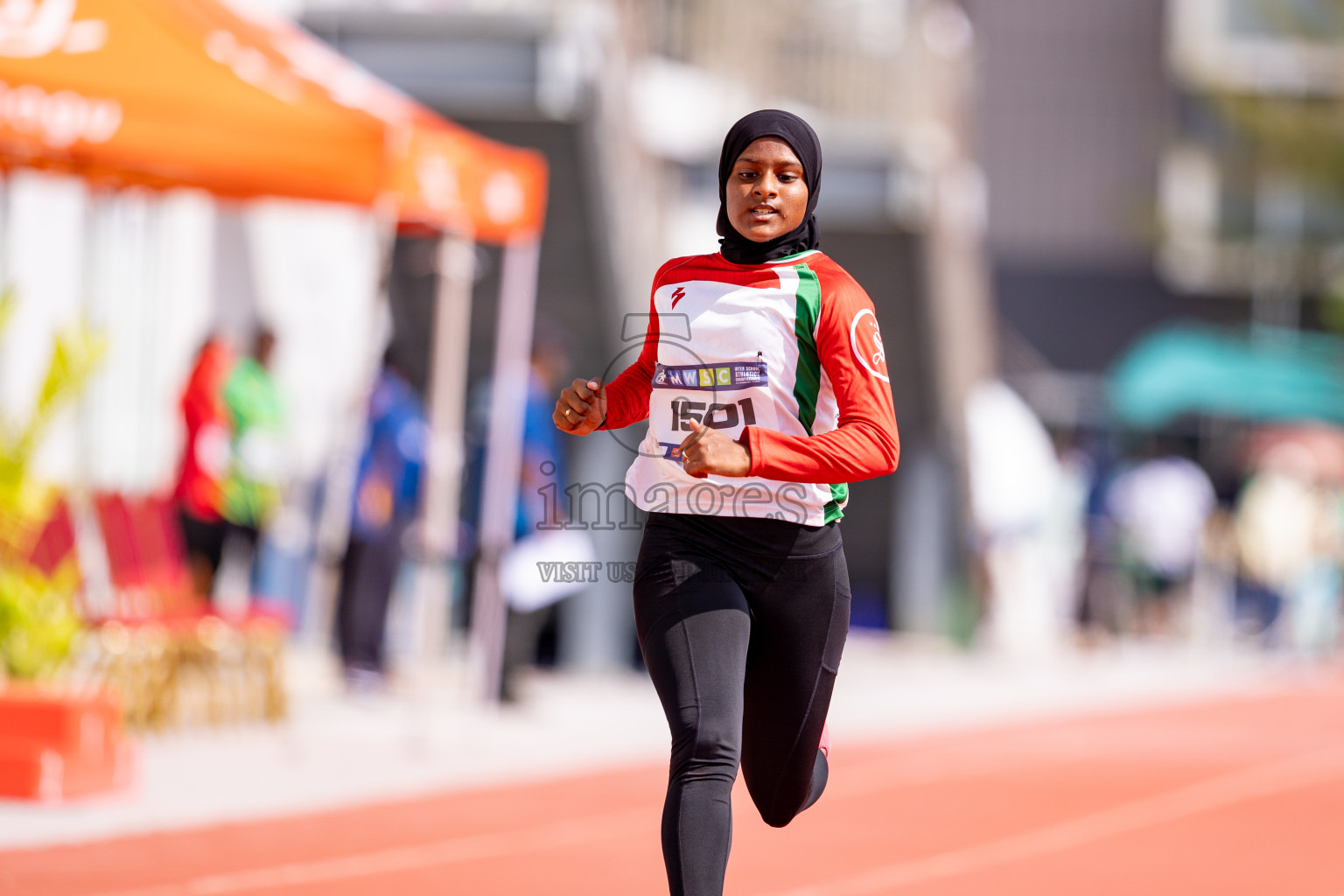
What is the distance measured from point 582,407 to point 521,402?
261 inches

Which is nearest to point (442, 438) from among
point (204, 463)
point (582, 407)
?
point (204, 463)

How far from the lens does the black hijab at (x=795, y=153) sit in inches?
184

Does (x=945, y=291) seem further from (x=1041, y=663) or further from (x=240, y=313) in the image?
(x=240, y=313)

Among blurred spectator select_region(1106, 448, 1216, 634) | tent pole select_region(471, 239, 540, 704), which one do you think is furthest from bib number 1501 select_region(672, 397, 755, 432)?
blurred spectator select_region(1106, 448, 1216, 634)

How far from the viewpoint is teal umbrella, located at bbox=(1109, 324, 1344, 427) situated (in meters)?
27.4

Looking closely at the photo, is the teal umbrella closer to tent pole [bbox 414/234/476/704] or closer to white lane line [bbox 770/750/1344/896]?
white lane line [bbox 770/750/1344/896]

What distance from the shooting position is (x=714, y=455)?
14.0 feet

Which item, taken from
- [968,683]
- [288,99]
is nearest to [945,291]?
[968,683]

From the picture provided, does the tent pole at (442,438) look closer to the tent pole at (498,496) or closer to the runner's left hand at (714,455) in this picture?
the tent pole at (498,496)

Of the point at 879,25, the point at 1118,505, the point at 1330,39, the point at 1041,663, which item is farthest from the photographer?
the point at 1330,39

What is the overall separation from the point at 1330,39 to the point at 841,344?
34951mm

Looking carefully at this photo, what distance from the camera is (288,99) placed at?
944 cm

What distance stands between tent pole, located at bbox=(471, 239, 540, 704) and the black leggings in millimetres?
6569

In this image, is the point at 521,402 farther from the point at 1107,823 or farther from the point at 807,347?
the point at 807,347
